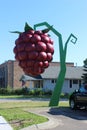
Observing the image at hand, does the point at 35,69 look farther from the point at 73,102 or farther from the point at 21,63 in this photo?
the point at 73,102

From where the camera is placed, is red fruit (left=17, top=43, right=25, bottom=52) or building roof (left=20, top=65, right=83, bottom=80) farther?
building roof (left=20, top=65, right=83, bottom=80)

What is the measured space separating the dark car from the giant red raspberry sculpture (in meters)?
11.4

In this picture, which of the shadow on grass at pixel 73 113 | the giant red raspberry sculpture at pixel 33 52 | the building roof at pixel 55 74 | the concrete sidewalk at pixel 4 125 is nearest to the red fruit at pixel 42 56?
the giant red raspberry sculpture at pixel 33 52

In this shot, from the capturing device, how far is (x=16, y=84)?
243ft

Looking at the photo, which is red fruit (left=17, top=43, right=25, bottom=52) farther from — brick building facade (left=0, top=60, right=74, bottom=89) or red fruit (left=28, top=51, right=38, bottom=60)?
brick building facade (left=0, top=60, right=74, bottom=89)

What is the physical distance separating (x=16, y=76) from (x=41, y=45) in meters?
63.5

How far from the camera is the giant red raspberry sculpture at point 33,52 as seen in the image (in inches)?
426

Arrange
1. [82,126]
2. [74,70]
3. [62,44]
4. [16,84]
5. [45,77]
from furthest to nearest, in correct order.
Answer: [16,84], [74,70], [45,77], [62,44], [82,126]

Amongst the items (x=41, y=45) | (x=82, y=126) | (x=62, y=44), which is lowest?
(x=82, y=126)

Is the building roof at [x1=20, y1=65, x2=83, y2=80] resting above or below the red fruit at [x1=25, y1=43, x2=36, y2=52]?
above

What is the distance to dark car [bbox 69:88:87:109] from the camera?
879 inches

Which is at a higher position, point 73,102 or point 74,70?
point 74,70

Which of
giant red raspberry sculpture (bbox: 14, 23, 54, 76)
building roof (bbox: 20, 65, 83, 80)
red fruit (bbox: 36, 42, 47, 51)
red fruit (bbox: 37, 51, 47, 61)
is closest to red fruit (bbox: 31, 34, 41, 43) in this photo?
giant red raspberry sculpture (bbox: 14, 23, 54, 76)

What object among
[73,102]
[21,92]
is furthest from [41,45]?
[21,92]
